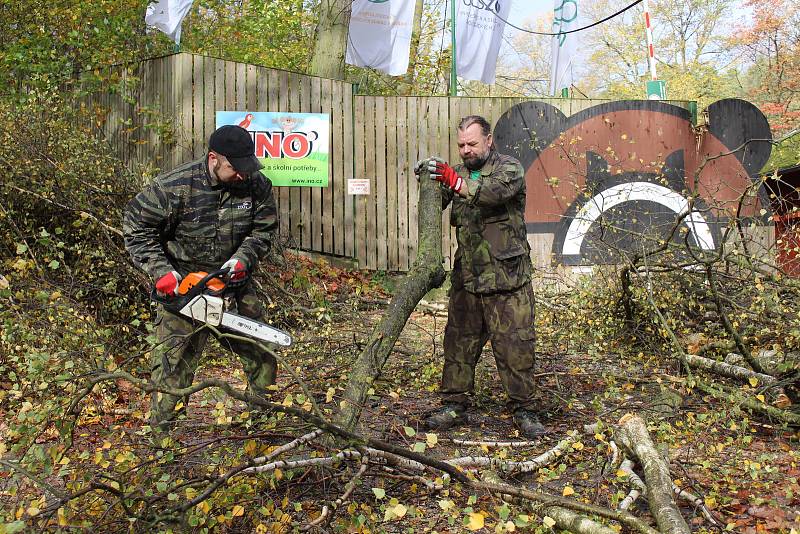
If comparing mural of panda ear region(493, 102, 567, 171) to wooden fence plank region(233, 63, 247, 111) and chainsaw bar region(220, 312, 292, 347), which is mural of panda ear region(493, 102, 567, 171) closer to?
wooden fence plank region(233, 63, 247, 111)

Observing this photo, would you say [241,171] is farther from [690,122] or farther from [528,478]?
[690,122]

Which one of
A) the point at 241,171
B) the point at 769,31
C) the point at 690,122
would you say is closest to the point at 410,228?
the point at 690,122

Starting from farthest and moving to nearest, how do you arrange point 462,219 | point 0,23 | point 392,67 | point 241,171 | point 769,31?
point 769,31 < point 392,67 < point 0,23 < point 462,219 < point 241,171

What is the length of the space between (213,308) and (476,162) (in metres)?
2.03

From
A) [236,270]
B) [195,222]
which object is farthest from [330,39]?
[236,270]

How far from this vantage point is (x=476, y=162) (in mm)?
5051

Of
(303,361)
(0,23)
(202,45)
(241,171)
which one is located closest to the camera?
(241,171)

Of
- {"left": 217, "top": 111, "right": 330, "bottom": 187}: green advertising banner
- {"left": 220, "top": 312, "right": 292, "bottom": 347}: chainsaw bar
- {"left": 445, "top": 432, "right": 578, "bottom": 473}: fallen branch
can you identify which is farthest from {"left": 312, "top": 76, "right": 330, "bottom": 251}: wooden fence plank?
{"left": 445, "top": 432, "right": 578, "bottom": 473}: fallen branch

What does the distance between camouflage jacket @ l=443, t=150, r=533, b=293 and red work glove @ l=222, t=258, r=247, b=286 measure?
149 cm

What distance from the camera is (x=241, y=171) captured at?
13.7 feet

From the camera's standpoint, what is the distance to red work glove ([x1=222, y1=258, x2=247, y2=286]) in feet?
13.7

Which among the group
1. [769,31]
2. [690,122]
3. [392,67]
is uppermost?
[769,31]

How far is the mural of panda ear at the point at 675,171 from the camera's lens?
11359 mm

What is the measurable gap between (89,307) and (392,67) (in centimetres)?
828
